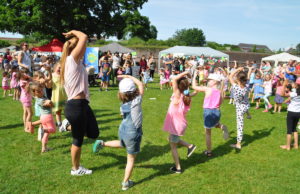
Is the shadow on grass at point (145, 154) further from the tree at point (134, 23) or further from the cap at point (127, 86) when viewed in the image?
the tree at point (134, 23)

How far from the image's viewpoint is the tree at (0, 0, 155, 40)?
25844 millimetres

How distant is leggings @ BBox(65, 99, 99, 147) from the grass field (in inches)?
30.1

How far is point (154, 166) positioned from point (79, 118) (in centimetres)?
177

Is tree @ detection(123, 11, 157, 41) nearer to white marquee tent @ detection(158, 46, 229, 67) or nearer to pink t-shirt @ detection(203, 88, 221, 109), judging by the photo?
white marquee tent @ detection(158, 46, 229, 67)

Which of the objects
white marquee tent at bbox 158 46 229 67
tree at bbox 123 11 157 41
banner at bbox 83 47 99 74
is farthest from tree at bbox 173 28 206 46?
banner at bbox 83 47 99 74

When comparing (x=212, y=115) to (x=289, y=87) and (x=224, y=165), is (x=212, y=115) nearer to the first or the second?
(x=224, y=165)

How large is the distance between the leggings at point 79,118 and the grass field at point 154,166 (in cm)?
76

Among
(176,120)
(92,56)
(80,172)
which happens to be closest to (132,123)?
(176,120)

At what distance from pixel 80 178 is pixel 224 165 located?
8.81 feet

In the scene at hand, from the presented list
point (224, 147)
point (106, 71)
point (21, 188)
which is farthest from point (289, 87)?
point (106, 71)

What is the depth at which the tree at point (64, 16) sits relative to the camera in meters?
25.8

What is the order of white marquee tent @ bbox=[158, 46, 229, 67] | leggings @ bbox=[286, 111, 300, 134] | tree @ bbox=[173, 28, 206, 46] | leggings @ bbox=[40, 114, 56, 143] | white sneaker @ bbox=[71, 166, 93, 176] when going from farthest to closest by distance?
tree @ bbox=[173, 28, 206, 46] < white marquee tent @ bbox=[158, 46, 229, 67] < leggings @ bbox=[286, 111, 300, 134] < leggings @ bbox=[40, 114, 56, 143] < white sneaker @ bbox=[71, 166, 93, 176]

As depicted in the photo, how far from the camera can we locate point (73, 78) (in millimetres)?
3863

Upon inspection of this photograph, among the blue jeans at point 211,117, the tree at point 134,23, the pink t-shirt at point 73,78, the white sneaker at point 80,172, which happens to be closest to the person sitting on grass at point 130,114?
the pink t-shirt at point 73,78
